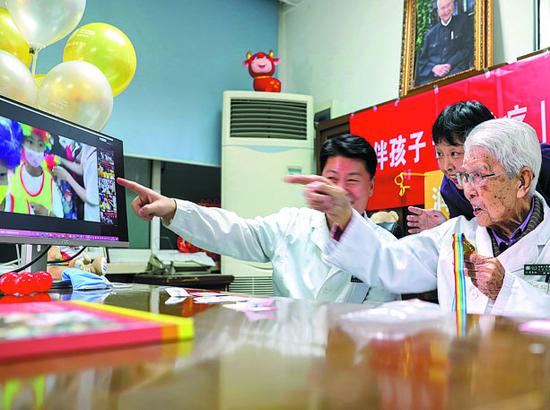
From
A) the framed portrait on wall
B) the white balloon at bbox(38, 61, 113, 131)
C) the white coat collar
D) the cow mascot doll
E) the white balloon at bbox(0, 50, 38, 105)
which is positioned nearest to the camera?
the white coat collar

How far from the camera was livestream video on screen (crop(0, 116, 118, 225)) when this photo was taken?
117 centimetres

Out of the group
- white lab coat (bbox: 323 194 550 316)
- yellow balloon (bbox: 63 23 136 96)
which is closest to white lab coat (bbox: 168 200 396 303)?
white lab coat (bbox: 323 194 550 316)

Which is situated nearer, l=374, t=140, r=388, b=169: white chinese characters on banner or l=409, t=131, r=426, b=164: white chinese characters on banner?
l=409, t=131, r=426, b=164: white chinese characters on banner

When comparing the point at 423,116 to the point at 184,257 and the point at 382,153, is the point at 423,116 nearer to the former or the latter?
the point at 382,153

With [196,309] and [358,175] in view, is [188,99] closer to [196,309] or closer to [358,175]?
[358,175]

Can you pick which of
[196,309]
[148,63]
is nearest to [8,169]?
[196,309]

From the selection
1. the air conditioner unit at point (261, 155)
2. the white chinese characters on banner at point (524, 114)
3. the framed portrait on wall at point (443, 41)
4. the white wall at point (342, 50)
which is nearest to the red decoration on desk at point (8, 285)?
the white chinese characters on banner at point (524, 114)

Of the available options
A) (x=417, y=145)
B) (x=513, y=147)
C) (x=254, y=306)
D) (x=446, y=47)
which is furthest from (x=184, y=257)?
(x=254, y=306)

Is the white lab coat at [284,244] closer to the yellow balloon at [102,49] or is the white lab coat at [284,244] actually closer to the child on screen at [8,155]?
the child on screen at [8,155]

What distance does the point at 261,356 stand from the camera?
412 millimetres

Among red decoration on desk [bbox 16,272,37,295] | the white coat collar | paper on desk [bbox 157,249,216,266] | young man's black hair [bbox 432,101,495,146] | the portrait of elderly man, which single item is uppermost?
the portrait of elderly man

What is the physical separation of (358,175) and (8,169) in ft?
3.76

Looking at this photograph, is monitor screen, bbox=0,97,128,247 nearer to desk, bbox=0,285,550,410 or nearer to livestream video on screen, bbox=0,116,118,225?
livestream video on screen, bbox=0,116,118,225

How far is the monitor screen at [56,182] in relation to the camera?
46.1 inches
